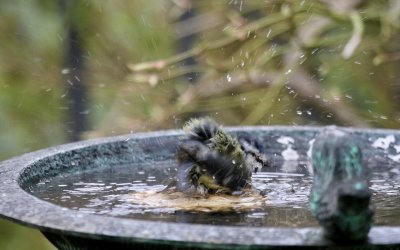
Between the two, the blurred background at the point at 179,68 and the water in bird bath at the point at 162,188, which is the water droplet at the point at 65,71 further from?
the water in bird bath at the point at 162,188

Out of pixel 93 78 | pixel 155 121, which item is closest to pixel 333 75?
pixel 155 121

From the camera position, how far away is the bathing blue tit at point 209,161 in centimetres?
159

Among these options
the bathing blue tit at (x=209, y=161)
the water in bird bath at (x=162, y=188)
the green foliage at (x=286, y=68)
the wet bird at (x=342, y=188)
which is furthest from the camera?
the green foliage at (x=286, y=68)

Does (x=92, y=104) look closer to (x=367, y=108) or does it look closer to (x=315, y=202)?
(x=367, y=108)

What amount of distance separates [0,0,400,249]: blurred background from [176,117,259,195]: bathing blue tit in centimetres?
179

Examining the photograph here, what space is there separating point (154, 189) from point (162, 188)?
21 millimetres

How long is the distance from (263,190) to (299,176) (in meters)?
0.25

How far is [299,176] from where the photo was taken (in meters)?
1.99

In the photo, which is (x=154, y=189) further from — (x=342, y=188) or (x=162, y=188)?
(x=342, y=188)

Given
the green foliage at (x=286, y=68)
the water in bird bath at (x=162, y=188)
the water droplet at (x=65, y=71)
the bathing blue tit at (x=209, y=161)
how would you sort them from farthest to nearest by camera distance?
the water droplet at (x=65, y=71)
the green foliage at (x=286, y=68)
the bathing blue tit at (x=209, y=161)
the water in bird bath at (x=162, y=188)

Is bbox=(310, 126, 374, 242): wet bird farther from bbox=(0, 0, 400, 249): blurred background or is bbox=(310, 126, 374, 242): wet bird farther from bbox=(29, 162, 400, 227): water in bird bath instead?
bbox=(0, 0, 400, 249): blurred background

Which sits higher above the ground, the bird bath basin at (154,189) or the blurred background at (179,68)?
the blurred background at (179,68)

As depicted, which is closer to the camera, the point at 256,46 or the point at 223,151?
the point at 223,151

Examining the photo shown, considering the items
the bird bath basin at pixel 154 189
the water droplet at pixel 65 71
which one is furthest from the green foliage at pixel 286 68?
the bird bath basin at pixel 154 189
